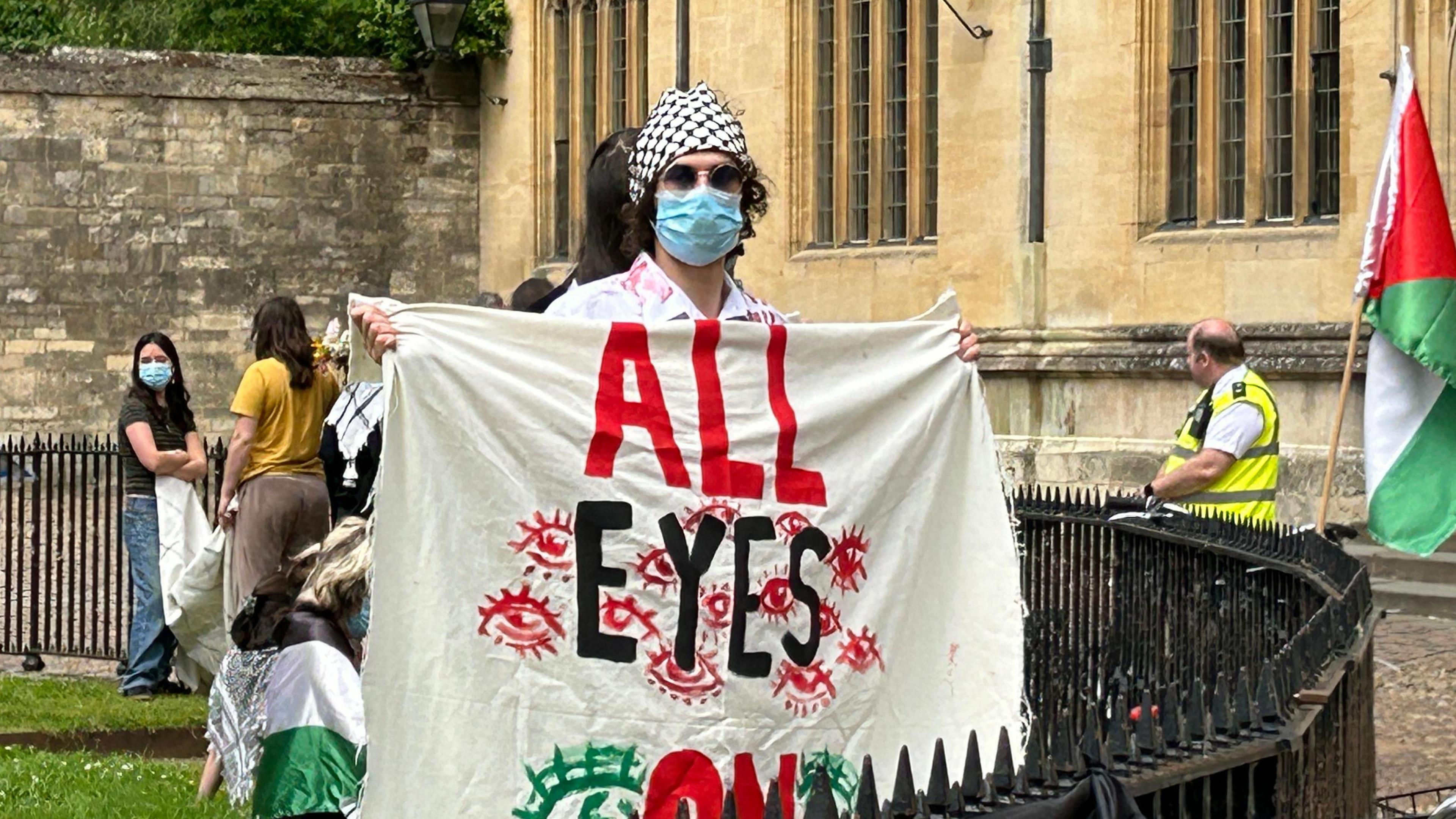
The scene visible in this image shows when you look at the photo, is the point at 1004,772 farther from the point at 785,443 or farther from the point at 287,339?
the point at 287,339

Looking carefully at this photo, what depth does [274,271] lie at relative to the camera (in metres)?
25.3

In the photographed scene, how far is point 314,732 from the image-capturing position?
537 centimetres

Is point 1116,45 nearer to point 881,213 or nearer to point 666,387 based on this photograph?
point 881,213

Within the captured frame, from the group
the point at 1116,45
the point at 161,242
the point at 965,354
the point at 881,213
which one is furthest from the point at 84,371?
the point at 965,354

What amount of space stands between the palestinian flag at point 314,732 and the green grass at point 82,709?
165 inches

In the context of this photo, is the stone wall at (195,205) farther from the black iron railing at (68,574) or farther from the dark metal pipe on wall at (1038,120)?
the black iron railing at (68,574)

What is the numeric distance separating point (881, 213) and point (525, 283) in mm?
14200

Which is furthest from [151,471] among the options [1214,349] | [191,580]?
[1214,349]

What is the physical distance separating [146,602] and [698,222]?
6.60m

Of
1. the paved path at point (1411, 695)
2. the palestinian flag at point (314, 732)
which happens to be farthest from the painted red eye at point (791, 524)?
the paved path at point (1411, 695)

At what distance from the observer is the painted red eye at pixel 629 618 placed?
4.48 metres

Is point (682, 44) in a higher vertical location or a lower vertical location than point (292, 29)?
lower

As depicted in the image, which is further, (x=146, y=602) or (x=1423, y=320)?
(x=1423, y=320)

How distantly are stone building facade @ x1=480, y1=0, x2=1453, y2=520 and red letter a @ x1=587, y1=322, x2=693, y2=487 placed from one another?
10597mm
